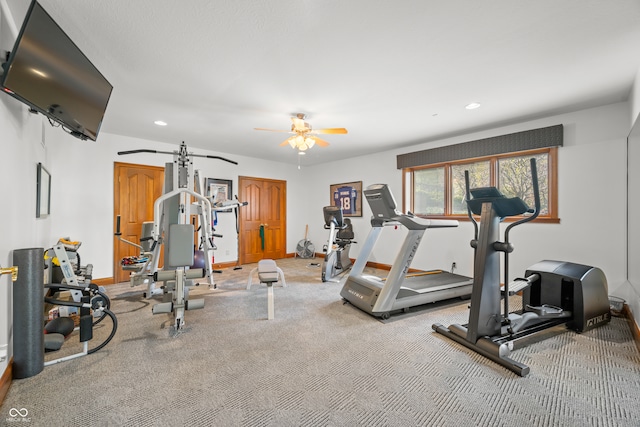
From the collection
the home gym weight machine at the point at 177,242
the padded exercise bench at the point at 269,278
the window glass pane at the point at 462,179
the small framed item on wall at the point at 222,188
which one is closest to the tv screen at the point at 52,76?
the home gym weight machine at the point at 177,242

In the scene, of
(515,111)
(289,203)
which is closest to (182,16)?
(515,111)

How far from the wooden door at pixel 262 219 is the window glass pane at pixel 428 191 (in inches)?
129

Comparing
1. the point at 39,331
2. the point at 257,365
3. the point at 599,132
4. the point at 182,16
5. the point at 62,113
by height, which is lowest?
the point at 257,365

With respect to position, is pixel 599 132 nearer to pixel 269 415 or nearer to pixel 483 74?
pixel 483 74

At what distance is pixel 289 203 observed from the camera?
7008mm

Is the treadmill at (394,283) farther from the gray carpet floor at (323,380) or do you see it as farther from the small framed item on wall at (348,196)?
the small framed item on wall at (348,196)

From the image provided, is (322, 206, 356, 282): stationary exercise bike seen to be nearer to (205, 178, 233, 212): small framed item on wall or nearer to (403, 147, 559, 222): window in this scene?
(403, 147, 559, 222): window

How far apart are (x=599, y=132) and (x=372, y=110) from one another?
2.71m

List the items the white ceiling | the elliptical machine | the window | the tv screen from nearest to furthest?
the tv screen → the white ceiling → the elliptical machine → the window

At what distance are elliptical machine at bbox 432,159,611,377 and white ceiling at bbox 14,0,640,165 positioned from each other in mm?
982

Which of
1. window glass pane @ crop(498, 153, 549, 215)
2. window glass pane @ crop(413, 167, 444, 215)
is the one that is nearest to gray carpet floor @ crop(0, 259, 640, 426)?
window glass pane @ crop(498, 153, 549, 215)

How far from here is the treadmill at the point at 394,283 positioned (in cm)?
292

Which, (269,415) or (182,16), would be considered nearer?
(269,415)

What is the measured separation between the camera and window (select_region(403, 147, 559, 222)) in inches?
143
